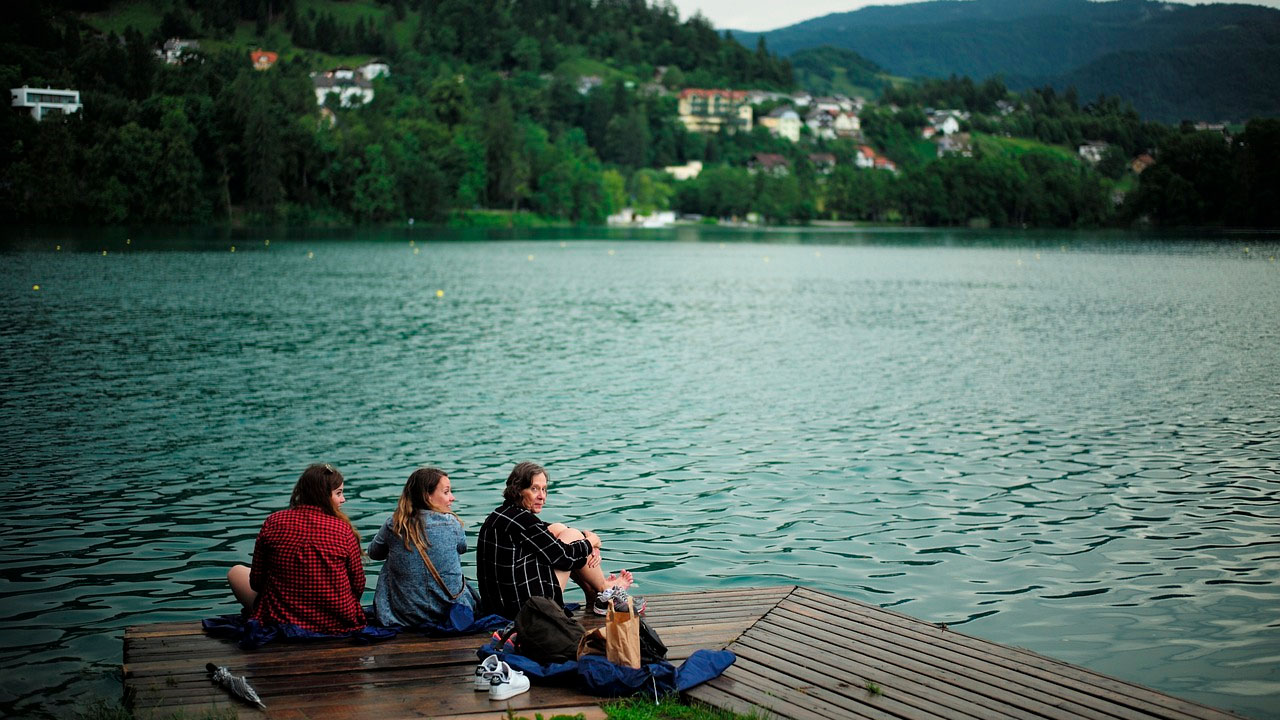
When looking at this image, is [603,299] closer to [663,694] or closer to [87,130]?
[663,694]

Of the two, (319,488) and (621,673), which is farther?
(319,488)

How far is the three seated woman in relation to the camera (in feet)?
31.5

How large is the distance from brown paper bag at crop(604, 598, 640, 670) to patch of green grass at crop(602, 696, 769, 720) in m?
0.33

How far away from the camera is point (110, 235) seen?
10144 centimetres

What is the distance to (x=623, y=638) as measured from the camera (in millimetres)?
8656

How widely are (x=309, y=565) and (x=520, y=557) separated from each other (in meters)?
1.88

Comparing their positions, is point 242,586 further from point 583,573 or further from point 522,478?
point 583,573

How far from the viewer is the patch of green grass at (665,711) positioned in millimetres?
8125

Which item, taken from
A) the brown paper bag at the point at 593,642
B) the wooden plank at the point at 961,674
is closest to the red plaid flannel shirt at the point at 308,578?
the brown paper bag at the point at 593,642

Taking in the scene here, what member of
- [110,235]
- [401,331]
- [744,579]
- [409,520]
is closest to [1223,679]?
[744,579]

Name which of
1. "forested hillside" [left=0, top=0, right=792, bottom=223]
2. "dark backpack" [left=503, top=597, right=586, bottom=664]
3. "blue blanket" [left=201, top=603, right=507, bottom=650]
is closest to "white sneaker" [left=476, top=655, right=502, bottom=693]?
"dark backpack" [left=503, top=597, right=586, bottom=664]

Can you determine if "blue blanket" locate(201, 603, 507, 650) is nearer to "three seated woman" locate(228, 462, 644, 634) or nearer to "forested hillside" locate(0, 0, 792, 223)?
"three seated woman" locate(228, 462, 644, 634)

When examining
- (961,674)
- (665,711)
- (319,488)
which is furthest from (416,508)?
(961,674)

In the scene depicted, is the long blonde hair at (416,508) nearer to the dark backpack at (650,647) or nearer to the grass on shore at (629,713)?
the dark backpack at (650,647)
